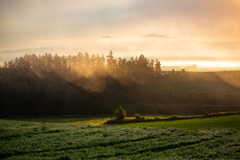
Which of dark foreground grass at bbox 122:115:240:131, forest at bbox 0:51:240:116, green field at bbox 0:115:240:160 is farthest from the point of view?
forest at bbox 0:51:240:116

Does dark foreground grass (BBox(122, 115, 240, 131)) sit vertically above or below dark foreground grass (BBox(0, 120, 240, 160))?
below

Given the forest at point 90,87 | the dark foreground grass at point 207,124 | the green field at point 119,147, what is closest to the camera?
the green field at point 119,147

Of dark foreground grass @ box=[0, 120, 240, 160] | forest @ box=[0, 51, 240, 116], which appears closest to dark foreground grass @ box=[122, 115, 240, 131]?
dark foreground grass @ box=[0, 120, 240, 160]

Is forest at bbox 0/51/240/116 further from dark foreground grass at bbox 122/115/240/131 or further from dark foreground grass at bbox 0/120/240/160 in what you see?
dark foreground grass at bbox 0/120/240/160

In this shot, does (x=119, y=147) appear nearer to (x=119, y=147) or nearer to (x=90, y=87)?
(x=119, y=147)

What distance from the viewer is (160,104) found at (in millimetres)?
104688

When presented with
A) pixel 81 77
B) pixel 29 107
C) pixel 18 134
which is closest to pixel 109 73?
pixel 81 77

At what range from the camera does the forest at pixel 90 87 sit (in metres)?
98.8

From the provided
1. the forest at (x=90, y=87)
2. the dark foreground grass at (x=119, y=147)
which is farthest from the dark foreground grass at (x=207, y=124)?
the forest at (x=90, y=87)

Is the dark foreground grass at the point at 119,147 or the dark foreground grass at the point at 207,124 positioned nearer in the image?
the dark foreground grass at the point at 119,147

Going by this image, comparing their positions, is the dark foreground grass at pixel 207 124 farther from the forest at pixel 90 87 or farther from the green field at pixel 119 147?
the forest at pixel 90 87

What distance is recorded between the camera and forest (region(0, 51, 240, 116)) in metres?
98.8

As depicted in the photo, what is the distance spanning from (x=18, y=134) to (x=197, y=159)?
24.0 m

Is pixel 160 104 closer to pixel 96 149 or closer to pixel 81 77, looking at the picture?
pixel 81 77
